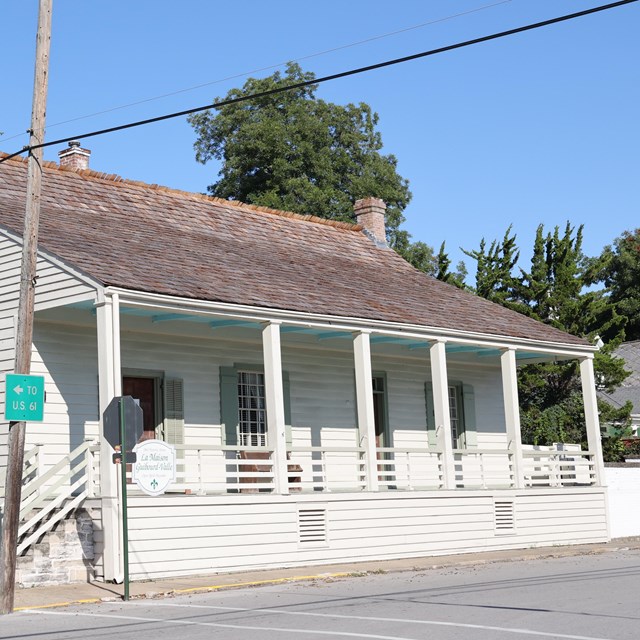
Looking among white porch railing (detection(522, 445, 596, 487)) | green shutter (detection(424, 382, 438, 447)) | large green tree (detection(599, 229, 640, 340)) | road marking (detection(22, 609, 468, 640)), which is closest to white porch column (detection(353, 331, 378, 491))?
white porch railing (detection(522, 445, 596, 487))

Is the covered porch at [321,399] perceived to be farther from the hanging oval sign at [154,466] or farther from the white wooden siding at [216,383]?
the hanging oval sign at [154,466]

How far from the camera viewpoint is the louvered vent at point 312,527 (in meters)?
18.5

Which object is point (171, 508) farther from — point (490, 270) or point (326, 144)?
point (326, 144)

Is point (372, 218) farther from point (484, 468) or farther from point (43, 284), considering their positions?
point (43, 284)

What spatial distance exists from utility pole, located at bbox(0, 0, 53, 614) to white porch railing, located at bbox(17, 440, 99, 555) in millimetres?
1714

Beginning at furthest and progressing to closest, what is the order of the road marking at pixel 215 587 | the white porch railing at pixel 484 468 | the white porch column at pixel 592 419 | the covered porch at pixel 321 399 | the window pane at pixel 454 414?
the window pane at pixel 454 414 < the white porch column at pixel 592 419 < the white porch railing at pixel 484 468 < the covered porch at pixel 321 399 < the road marking at pixel 215 587

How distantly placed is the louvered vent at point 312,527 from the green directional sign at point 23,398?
604cm

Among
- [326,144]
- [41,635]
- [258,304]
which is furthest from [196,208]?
[326,144]

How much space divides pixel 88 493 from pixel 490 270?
22624 mm

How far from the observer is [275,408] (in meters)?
18.1

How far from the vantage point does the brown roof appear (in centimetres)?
1805

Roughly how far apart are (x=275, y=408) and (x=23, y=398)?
5.46m

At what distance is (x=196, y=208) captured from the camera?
24.0m

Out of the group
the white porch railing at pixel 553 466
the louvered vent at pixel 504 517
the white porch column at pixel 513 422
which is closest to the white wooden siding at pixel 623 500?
the white porch railing at pixel 553 466
